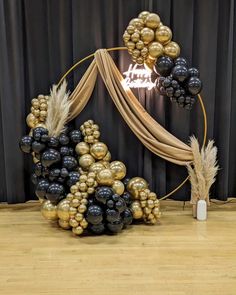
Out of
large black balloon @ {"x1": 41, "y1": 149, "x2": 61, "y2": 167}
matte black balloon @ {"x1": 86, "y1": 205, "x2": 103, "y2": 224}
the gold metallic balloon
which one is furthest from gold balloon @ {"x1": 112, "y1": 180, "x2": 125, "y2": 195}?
the gold metallic balloon

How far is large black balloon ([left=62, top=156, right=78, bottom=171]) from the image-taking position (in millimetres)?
2846

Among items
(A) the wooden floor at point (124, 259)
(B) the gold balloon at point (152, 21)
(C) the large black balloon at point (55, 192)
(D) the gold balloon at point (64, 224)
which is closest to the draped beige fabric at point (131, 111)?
(B) the gold balloon at point (152, 21)

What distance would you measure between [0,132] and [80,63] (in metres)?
0.95

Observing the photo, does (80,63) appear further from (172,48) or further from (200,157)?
(200,157)

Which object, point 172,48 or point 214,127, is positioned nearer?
point 172,48

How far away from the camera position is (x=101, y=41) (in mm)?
3225

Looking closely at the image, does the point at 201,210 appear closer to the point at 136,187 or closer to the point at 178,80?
the point at 136,187

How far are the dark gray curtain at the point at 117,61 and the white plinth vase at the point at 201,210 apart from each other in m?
0.43

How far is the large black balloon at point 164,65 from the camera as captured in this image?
112 inches

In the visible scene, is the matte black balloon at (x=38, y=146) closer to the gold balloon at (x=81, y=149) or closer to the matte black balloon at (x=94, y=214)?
the gold balloon at (x=81, y=149)

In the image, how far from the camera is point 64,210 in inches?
106


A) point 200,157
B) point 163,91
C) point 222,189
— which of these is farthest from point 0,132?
point 222,189

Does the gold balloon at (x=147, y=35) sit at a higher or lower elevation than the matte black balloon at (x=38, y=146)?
higher

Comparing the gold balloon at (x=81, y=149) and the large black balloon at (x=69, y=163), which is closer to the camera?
the large black balloon at (x=69, y=163)
